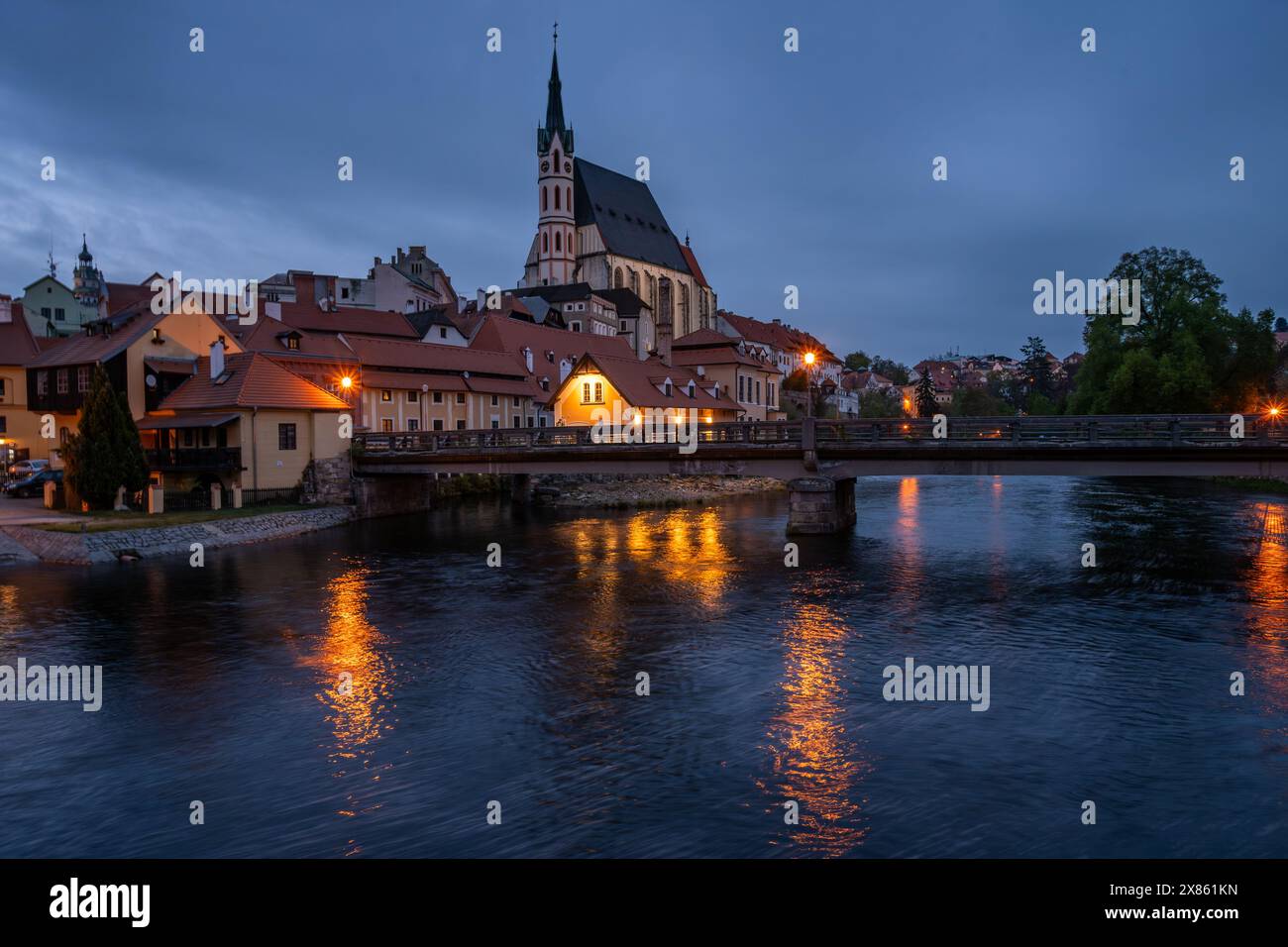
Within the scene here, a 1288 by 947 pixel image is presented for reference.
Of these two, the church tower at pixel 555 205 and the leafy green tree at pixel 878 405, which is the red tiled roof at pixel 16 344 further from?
the leafy green tree at pixel 878 405

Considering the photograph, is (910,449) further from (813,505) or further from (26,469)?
(26,469)

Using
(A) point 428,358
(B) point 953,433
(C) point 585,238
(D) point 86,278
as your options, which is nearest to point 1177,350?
(B) point 953,433

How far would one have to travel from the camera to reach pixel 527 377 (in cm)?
8194

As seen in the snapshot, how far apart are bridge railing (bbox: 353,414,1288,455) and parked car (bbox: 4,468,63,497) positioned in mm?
20814

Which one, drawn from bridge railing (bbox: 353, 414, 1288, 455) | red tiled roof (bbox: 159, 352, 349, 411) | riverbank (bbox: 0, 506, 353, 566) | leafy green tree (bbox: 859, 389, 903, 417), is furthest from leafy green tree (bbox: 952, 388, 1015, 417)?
riverbank (bbox: 0, 506, 353, 566)

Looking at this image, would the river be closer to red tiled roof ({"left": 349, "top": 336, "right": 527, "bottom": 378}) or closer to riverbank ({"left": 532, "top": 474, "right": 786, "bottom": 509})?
riverbank ({"left": 532, "top": 474, "right": 786, "bottom": 509})

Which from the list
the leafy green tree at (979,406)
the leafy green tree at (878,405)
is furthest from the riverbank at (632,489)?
the leafy green tree at (878,405)

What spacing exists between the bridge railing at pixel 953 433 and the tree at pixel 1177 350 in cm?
2713

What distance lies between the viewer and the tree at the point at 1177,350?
6519 cm

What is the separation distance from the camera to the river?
12555 millimetres

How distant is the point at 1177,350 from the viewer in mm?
66688

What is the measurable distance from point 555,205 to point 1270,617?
13746 centimetres
